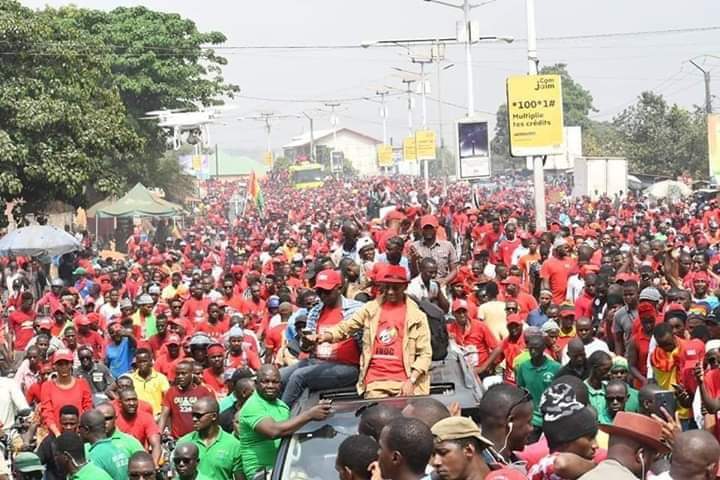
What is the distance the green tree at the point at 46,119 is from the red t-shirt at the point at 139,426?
20.2 metres

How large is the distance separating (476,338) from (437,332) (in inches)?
161

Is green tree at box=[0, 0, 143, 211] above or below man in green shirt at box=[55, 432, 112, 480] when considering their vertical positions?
above

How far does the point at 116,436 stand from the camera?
371 inches

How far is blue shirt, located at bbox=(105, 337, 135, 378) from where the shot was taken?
14.1 metres

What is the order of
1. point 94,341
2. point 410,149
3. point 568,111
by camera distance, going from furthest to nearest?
point 568,111 < point 410,149 < point 94,341

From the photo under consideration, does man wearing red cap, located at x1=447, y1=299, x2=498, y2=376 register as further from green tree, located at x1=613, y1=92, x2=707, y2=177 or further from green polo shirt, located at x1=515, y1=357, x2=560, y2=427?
green tree, located at x1=613, y1=92, x2=707, y2=177

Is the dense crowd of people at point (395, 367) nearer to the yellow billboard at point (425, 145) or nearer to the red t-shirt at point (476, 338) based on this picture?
the red t-shirt at point (476, 338)

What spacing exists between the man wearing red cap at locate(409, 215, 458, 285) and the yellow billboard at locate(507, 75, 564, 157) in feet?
39.9

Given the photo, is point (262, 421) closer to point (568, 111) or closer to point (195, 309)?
point (195, 309)

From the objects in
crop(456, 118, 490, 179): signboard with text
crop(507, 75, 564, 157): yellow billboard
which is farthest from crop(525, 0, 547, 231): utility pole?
crop(456, 118, 490, 179): signboard with text

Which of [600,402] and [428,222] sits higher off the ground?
[428,222]

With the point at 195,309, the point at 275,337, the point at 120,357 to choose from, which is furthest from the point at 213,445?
the point at 195,309

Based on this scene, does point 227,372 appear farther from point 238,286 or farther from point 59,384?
point 238,286

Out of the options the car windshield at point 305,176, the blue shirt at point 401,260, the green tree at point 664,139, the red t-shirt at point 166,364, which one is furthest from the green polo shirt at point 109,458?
the car windshield at point 305,176
